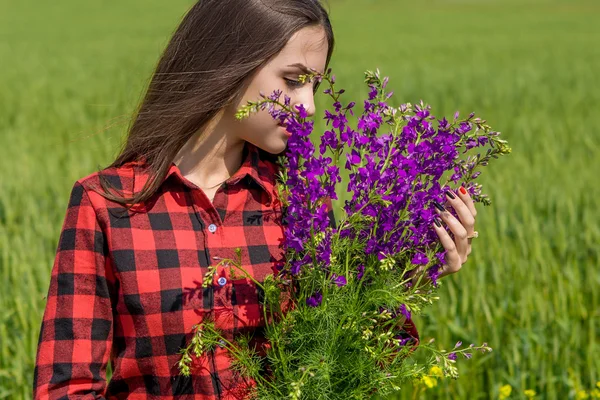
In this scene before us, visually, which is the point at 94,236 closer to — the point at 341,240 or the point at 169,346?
the point at 169,346

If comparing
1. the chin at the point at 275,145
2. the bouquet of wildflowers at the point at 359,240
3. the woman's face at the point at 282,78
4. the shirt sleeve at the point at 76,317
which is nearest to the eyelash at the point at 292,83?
the woman's face at the point at 282,78

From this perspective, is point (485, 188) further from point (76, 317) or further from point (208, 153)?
point (76, 317)

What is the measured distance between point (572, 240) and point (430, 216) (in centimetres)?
294

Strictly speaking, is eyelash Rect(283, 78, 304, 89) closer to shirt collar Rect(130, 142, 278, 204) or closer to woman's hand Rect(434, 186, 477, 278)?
shirt collar Rect(130, 142, 278, 204)

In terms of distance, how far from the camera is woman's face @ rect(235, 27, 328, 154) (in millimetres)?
1573

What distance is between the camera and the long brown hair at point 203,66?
5.23 feet

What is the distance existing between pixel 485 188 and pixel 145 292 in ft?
12.2

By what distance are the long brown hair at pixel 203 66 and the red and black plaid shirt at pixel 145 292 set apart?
57mm

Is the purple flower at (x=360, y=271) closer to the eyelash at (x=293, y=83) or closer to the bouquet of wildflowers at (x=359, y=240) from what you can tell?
the bouquet of wildflowers at (x=359, y=240)

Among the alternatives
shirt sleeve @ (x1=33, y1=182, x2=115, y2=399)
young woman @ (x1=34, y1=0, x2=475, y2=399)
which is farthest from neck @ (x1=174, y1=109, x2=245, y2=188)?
shirt sleeve @ (x1=33, y1=182, x2=115, y2=399)

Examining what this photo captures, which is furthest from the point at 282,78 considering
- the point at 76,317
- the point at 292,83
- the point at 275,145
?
the point at 76,317

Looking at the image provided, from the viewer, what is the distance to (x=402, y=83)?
35.5 ft

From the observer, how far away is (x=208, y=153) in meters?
1.73

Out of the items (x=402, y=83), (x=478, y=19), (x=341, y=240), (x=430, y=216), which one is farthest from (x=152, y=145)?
(x=478, y=19)
